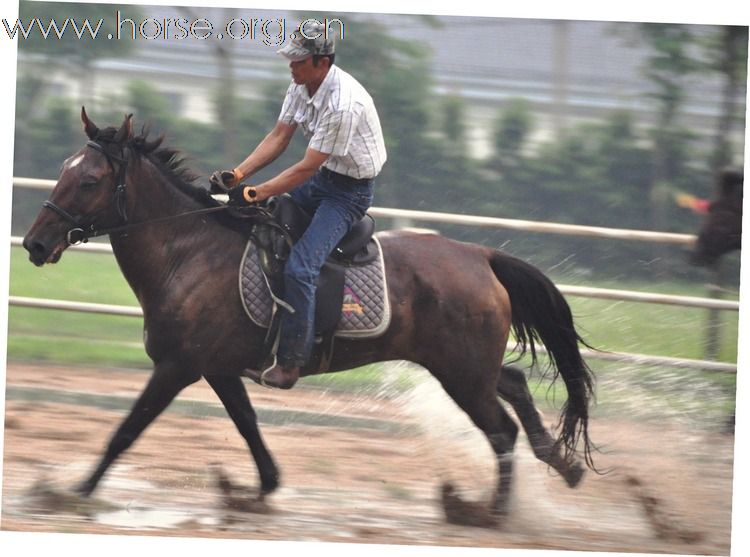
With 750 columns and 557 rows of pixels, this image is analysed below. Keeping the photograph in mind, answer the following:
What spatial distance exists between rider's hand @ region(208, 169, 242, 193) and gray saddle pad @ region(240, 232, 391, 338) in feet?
1.02

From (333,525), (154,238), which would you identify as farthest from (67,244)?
(333,525)

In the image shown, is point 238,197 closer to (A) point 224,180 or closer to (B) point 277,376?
(A) point 224,180

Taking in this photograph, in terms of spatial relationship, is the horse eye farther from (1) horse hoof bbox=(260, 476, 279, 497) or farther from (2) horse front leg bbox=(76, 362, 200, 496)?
(1) horse hoof bbox=(260, 476, 279, 497)

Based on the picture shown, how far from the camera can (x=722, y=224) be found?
670 centimetres

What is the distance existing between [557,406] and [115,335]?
11.5 ft

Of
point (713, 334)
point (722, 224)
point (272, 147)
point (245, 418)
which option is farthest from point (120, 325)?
point (722, 224)

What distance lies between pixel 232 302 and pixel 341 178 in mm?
820

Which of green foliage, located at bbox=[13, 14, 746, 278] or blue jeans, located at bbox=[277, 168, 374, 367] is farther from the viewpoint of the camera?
green foliage, located at bbox=[13, 14, 746, 278]

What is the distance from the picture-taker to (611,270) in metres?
7.68

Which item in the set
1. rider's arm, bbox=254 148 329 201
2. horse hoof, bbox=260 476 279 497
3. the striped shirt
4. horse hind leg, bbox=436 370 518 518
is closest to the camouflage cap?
the striped shirt

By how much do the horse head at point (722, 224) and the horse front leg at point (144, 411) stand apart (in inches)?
136

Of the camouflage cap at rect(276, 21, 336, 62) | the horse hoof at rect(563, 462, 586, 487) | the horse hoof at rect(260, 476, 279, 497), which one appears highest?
the camouflage cap at rect(276, 21, 336, 62)

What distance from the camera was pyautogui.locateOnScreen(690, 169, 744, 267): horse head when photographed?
21.8 feet

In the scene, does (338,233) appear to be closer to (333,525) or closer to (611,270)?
(333,525)
